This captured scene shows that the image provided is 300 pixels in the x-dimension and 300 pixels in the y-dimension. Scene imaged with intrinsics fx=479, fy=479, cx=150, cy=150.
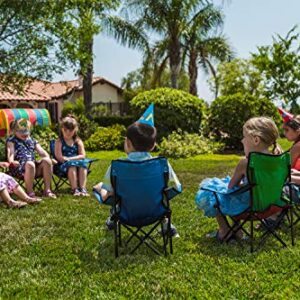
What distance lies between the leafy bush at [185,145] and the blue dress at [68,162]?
5940 millimetres

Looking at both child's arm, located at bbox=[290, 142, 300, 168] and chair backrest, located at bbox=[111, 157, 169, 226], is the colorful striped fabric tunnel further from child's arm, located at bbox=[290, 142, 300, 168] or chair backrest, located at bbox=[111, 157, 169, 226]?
chair backrest, located at bbox=[111, 157, 169, 226]

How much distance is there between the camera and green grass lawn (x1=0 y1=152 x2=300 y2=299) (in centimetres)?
338

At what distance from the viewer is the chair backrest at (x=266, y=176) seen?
4098mm

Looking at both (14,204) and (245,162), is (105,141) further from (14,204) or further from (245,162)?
(245,162)

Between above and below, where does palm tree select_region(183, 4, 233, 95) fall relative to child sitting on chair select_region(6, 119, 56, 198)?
above

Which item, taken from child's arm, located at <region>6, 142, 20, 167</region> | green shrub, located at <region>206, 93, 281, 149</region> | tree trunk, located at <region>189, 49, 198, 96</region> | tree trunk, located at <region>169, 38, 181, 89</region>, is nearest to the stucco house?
tree trunk, located at <region>169, 38, 181, 89</region>

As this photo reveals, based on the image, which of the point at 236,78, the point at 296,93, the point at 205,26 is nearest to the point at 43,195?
the point at 296,93

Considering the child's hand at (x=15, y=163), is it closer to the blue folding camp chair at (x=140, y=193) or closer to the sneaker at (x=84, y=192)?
the sneaker at (x=84, y=192)

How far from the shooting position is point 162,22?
21.7 m

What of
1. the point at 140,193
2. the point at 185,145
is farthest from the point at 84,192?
the point at 185,145

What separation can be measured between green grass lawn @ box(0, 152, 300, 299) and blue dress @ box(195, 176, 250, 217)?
34 cm

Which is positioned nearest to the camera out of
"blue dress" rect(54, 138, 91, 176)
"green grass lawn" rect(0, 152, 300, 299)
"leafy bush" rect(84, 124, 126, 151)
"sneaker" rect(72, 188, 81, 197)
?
"green grass lawn" rect(0, 152, 300, 299)

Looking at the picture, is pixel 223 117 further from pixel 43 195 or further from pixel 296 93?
pixel 43 195

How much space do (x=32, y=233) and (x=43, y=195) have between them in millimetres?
2152
